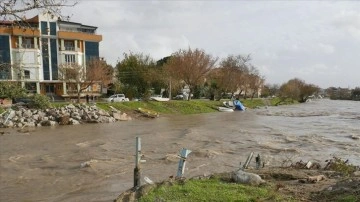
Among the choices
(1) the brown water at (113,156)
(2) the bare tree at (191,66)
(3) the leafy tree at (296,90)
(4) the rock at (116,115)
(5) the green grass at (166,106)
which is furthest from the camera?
(3) the leafy tree at (296,90)

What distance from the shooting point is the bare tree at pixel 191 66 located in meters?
59.8

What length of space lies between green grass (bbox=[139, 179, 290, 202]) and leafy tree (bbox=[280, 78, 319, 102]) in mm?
101321

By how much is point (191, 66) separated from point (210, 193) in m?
52.5

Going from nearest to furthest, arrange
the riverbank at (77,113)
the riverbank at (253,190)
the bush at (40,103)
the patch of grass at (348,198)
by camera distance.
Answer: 1. the patch of grass at (348,198)
2. the riverbank at (253,190)
3. the riverbank at (77,113)
4. the bush at (40,103)

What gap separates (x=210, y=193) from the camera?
7.74 metres

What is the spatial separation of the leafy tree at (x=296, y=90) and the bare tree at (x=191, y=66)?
50.8 metres

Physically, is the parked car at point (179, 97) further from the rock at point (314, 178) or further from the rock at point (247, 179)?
the rock at point (247, 179)

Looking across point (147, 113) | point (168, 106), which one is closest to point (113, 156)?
point (147, 113)

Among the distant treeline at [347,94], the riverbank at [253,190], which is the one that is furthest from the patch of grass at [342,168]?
the distant treeline at [347,94]

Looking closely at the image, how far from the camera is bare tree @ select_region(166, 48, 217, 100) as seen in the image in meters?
59.8

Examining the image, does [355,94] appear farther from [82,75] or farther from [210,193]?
[210,193]

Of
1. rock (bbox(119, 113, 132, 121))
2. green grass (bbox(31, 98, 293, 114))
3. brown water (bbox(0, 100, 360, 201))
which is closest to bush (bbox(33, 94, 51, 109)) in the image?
green grass (bbox(31, 98, 293, 114))

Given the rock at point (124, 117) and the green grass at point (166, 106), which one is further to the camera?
the green grass at point (166, 106)

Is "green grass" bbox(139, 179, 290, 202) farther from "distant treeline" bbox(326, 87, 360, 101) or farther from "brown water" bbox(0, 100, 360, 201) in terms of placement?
"distant treeline" bbox(326, 87, 360, 101)
